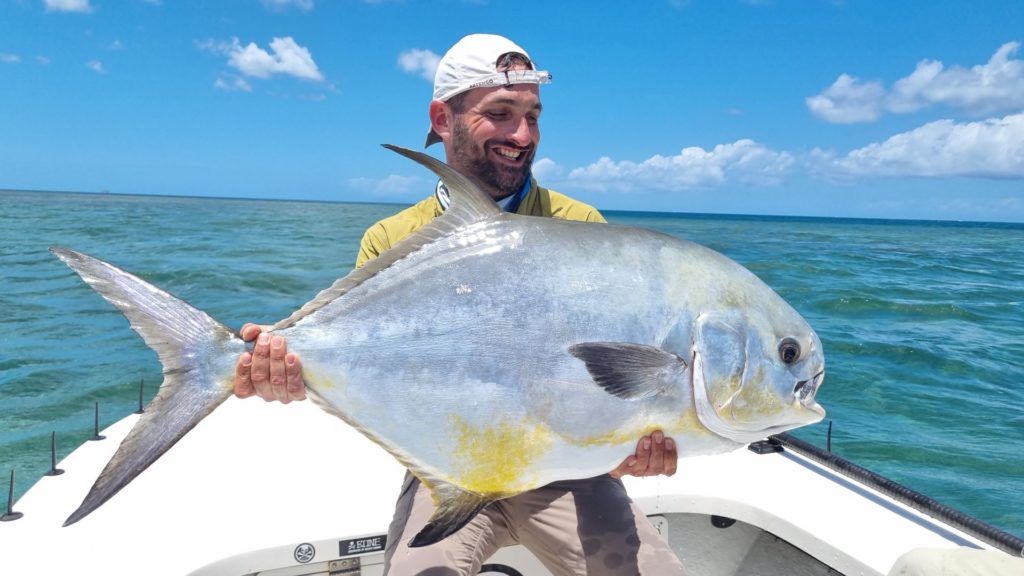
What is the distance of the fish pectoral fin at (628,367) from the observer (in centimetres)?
164

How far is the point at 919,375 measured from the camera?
9.26 m

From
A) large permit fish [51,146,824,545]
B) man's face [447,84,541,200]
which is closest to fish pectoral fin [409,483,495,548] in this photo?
large permit fish [51,146,824,545]

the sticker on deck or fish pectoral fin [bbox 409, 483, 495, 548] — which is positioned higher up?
fish pectoral fin [bbox 409, 483, 495, 548]

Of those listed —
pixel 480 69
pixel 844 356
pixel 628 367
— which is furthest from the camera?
pixel 844 356

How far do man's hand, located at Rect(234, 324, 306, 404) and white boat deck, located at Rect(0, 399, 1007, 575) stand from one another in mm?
879

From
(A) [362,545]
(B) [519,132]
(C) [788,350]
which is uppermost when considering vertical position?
(B) [519,132]

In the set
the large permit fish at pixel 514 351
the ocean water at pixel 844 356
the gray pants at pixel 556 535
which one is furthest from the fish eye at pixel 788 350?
the ocean water at pixel 844 356

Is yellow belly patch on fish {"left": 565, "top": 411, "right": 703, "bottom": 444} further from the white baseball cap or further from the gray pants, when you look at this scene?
the white baseball cap

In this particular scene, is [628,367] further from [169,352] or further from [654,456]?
[169,352]

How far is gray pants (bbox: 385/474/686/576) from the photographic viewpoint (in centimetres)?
210

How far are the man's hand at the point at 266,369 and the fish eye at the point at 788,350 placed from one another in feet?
4.05

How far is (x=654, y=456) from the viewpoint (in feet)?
5.78

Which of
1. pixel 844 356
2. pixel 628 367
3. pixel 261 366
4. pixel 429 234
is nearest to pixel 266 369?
pixel 261 366

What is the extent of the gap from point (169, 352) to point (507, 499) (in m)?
1.18
